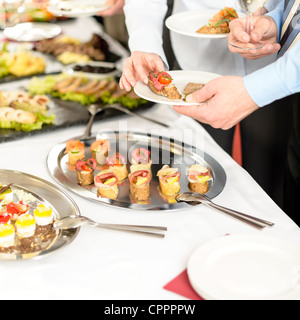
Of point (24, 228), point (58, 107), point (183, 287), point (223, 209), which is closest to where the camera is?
point (183, 287)

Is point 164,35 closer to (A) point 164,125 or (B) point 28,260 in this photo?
(A) point 164,125

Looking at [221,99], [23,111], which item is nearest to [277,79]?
[221,99]

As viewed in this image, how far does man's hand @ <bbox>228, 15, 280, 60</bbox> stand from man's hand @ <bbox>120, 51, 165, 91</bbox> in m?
0.27

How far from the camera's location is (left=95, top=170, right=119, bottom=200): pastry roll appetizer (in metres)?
1.62

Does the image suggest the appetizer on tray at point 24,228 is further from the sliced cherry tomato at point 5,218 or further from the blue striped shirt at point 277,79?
the blue striped shirt at point 277,79

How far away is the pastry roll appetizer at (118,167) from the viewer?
68.4 inches

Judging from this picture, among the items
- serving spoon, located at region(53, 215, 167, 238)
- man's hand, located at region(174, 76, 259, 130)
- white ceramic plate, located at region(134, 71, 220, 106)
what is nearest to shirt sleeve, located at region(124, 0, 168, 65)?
white ceramic plate, located at region(134, 71, 220, 106)

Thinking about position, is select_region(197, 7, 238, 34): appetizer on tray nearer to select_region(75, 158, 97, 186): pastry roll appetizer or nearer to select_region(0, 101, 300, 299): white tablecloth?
select_region(0, 101, 300, 299): white tablecloth

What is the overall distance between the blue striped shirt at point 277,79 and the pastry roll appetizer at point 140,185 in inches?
16.4

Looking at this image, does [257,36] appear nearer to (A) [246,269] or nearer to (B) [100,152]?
(B) [100,152]

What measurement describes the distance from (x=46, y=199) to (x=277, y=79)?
2.59 ft

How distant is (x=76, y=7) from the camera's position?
271 cm

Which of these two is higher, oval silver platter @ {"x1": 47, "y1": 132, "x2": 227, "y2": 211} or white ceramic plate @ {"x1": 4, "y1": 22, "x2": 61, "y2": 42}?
white ceramic plate @ {"x1": 4, "y1": 22, "x2": 61, "y2": 42}

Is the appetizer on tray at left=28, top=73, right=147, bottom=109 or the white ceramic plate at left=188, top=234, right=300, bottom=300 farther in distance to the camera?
the appetizer on tray at left=28, top=73, right=147, bottom=109
